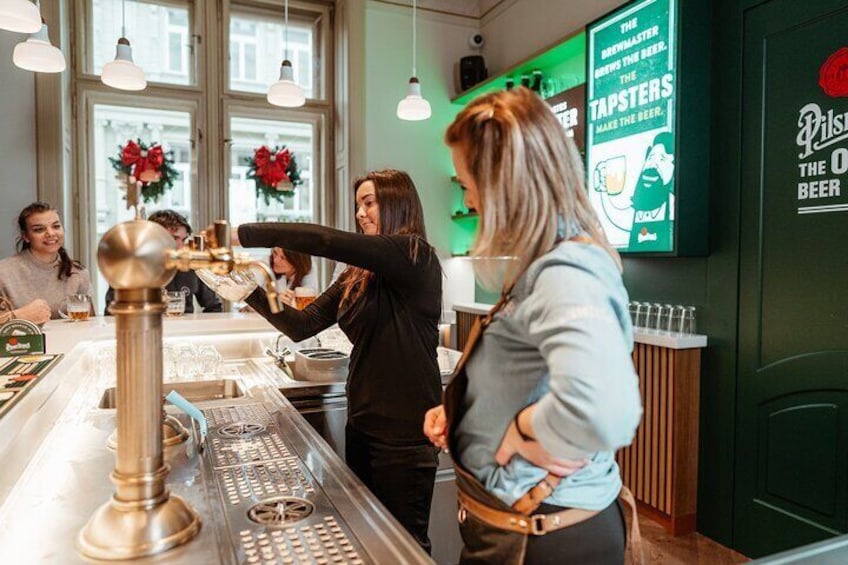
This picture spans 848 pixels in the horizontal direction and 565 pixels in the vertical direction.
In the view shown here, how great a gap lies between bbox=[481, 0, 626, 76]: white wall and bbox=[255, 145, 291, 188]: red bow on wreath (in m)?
2.04

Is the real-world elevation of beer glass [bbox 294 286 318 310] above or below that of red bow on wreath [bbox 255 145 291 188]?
below

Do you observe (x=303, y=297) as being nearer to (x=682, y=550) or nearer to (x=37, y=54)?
(x=37, y=54)

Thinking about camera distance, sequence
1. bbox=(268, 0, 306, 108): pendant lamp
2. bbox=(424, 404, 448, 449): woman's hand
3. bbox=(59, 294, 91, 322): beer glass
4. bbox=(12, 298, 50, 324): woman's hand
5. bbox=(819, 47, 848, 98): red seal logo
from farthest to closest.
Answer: bbox=(268, 0, 306, 108): pendant lamp
bbox=(59, 294, 91, 322): beer glass
bbox=(12, 298, 50, 324): woman's hand
bbox=(819, 47, 848, 98): red seal logo
bbox=(424, 404, 448, 449): woman's hand

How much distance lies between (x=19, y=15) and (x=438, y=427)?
261 cm

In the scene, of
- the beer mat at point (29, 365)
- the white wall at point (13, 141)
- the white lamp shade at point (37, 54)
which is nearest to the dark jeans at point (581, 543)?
the beer mat at point (29, 365)

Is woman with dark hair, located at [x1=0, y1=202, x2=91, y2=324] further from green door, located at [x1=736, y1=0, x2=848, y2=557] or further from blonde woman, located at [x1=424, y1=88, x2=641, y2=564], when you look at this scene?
green door, located at [x1=736, y1=0, x2=848, y2=557]

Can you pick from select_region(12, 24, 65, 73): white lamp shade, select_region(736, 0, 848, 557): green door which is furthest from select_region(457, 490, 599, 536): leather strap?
select_region(12, 24, 65, 73): white lamp shade

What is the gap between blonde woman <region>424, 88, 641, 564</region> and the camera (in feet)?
2.49

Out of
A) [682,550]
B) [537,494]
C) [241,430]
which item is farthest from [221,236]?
[682,550]

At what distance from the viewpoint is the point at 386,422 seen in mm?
1729

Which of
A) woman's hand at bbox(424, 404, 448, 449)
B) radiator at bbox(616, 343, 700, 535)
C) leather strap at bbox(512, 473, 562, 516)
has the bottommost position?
radiator at bbox(616, 343, 700, 535)

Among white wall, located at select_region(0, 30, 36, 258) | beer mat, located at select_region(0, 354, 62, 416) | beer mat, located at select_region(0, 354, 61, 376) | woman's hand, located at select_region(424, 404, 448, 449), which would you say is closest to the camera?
woman's hand, located at select_region(424, 404, 448, 449)

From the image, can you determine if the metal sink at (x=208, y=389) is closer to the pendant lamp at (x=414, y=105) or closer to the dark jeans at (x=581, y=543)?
the dark jeans at (x=581, y=543)

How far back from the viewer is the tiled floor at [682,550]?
9.19 feet
